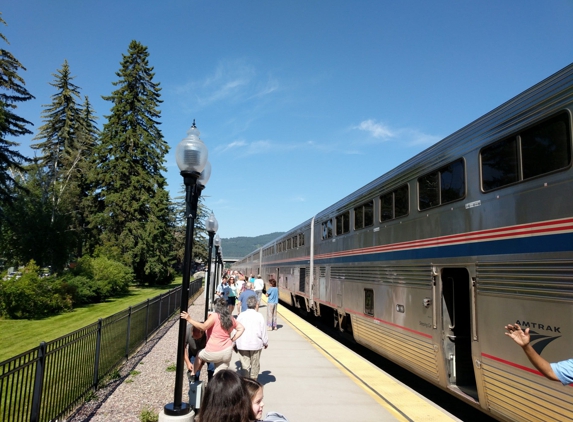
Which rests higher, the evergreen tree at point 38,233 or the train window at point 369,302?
the evergreen tree at point 38,233

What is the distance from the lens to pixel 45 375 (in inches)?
210

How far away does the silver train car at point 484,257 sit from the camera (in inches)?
165

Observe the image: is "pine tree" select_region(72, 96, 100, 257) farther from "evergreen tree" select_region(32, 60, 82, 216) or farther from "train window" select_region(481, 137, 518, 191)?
"train window" select_region(481, 137, 518, 191)

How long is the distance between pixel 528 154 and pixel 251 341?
4.41 metres

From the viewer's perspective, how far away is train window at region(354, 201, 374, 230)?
9.54 meters

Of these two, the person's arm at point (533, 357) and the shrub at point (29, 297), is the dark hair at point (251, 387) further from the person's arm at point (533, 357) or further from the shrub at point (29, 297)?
the shrub at point (29, 297)

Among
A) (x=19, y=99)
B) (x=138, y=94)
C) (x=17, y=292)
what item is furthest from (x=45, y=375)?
(x=138, y=94)


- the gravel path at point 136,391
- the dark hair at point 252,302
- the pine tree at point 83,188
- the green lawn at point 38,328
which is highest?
the pine tree at point 83,188

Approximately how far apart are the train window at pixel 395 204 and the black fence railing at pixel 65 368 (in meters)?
5.62

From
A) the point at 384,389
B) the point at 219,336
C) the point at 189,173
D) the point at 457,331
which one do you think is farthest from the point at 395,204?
the point at 189,173

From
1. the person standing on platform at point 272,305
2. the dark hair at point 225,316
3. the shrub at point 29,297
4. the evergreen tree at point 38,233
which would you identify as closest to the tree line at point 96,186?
the evergreen tree at point 38,233

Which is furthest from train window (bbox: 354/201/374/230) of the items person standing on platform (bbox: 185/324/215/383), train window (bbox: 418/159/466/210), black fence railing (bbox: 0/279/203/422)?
black fence railing (bbox: 0/279/203/422)

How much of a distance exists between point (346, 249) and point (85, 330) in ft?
21.4

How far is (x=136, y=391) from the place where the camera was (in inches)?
290
